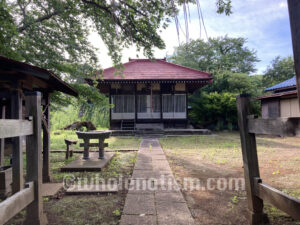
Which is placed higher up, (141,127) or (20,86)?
(20,86)

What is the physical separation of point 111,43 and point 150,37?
1605 mm

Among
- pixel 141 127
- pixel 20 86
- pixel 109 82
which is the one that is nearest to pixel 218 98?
pixel 141 127

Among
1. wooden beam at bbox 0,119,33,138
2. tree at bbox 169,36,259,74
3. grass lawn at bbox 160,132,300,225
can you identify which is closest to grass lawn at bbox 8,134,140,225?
grass lawn at bbox 160,132,300,225

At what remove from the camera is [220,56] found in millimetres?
22359

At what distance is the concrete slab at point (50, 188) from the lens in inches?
115

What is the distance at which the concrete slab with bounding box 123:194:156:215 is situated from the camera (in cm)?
221

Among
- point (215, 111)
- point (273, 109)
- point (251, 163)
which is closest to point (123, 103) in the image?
point (215, 111)

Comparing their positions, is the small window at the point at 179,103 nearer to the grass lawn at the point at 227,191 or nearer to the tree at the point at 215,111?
the tree at the point at 215,111

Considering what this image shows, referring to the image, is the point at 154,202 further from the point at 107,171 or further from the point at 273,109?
the point at 273,109

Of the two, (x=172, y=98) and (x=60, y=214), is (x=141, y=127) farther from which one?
(x=60, y=214)

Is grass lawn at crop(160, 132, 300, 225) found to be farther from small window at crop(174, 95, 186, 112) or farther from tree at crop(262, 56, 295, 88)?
tree at crop(262, 56, 295, 88)

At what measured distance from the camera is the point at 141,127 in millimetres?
12648

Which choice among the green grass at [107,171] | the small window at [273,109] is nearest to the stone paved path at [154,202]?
the green grass at [107,171]

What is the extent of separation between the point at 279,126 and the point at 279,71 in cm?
2663
